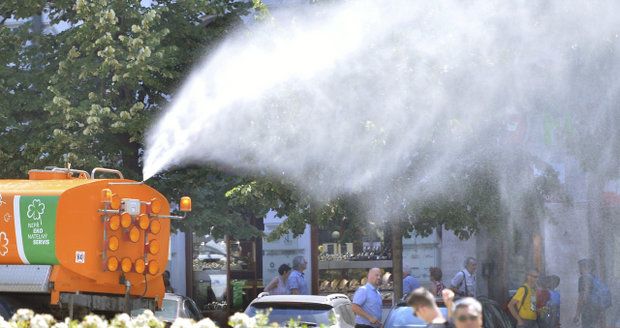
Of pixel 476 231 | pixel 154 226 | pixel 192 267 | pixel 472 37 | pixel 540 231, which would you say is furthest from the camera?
pixel 192 267

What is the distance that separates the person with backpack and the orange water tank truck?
819 centimetres

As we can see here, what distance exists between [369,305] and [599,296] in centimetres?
505

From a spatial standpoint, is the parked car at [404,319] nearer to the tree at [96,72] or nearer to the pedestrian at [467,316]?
the pedestrian at [467,316]

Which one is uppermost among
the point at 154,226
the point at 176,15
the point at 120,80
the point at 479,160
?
the point at 176,15

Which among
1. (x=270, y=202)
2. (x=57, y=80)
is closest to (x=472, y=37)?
(x=270, y=202)

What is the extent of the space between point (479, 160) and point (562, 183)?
205 cm

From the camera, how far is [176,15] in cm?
2009

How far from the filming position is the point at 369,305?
617 inches

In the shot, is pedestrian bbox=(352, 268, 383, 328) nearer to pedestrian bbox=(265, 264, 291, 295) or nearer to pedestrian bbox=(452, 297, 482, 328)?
pedestrian bbox=(265, 264, 291, 295)

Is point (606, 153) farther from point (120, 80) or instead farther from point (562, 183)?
point (120, 80)

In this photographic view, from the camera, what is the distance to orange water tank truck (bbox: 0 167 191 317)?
1268cm

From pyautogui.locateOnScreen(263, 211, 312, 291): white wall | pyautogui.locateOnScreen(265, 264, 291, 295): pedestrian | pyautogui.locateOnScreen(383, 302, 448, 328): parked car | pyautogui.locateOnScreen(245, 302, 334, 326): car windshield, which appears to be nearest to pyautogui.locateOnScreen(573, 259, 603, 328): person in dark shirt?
pyautogui.locateOnScreen(265, 264, 291, 295): pedestrian

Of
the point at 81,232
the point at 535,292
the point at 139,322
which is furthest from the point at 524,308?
the point at 139,322

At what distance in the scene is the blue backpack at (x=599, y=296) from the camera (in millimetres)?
19078
